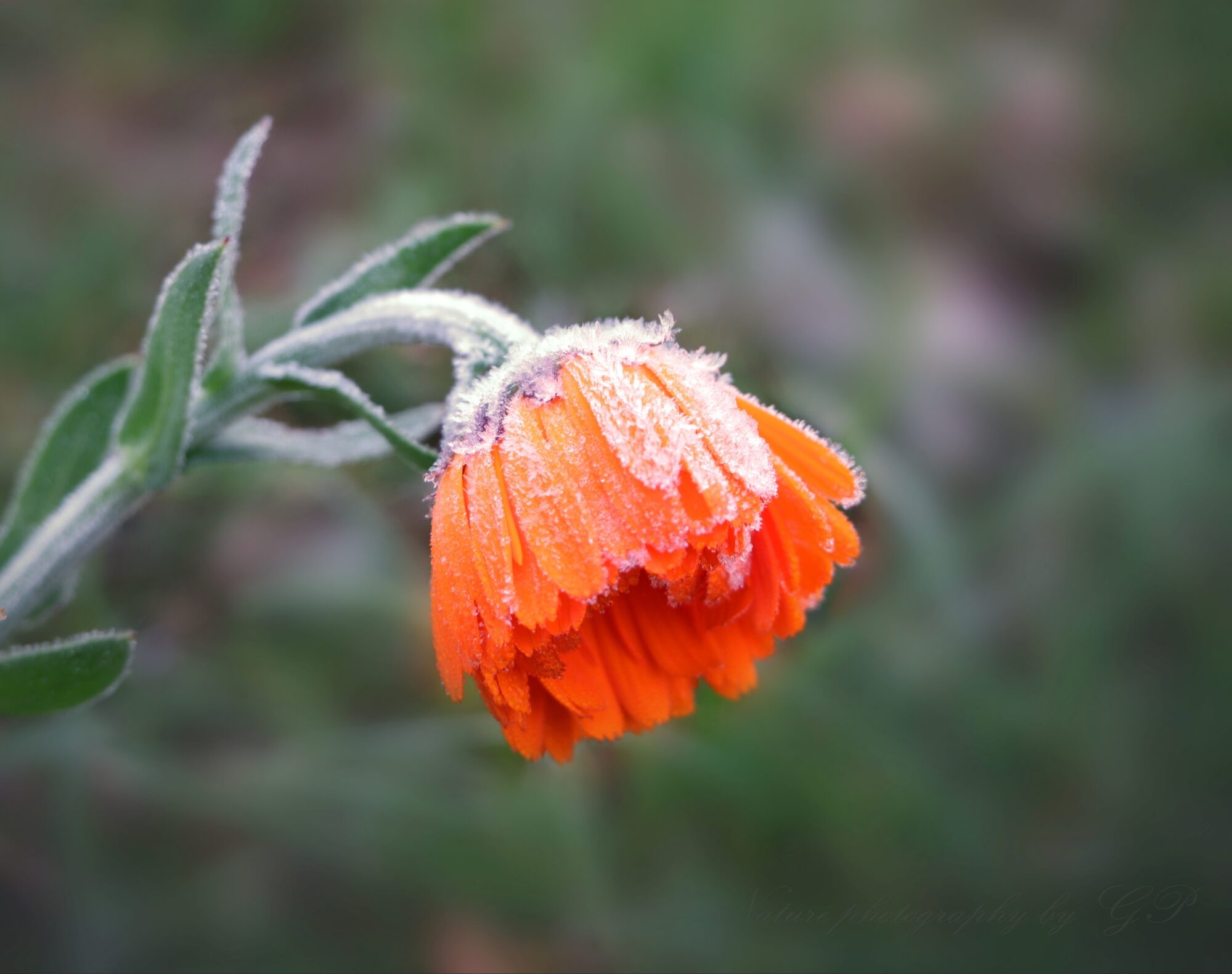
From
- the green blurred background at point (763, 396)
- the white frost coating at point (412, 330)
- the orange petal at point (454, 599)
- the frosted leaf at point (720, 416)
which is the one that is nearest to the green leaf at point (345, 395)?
the white frost coating at point (412, 330)

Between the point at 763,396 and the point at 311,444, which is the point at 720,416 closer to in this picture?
the point at 311,444

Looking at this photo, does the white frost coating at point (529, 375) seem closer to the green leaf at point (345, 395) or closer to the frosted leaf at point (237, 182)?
the green leaf at point (345, 395)

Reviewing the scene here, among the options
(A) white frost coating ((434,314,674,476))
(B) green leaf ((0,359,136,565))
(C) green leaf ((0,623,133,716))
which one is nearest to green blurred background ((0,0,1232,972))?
(B) green leaf ((0,359,136,565))

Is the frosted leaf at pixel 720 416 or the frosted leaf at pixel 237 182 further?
the frosted leaf at pixel 237 182

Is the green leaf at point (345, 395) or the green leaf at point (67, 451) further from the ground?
the green leaf at point (67, 451)

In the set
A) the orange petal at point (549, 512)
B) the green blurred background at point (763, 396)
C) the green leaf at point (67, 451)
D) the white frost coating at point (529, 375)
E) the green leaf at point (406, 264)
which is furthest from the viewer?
the green blurred background at point (763, 396)

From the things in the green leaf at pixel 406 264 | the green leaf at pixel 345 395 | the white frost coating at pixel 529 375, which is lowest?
the white frost coating at pixel 529 375
